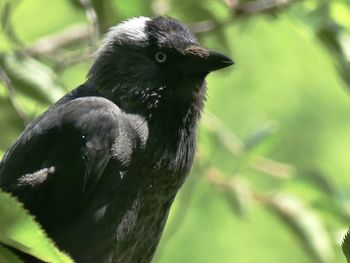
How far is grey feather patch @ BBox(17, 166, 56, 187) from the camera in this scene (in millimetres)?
3031

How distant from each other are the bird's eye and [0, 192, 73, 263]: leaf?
1.27 meters

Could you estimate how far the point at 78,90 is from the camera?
11.0ft

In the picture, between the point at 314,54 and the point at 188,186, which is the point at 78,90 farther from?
the point at 314,54

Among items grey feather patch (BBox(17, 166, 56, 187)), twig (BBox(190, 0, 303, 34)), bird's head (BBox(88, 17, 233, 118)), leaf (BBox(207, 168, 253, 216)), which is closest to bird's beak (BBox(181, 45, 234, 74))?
bird's head (BBox(88, 17, 233, 118))

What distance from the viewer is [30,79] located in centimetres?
328

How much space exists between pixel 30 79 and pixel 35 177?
38 cm

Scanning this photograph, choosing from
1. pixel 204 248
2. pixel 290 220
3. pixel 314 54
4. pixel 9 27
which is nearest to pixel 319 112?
pixel 314 54

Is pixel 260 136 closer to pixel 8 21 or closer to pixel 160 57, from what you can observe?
pixel 160 57

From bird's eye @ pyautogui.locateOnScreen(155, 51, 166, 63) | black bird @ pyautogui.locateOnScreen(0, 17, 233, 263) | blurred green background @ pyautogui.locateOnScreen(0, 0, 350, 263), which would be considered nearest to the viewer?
black bird @ pyautogui.locateOnScreen(0, 17, 233, 263)

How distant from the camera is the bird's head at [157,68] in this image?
10.5 ft

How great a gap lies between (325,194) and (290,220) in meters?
0.22

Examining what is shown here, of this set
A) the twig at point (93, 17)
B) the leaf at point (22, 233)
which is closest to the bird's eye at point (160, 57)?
the twig at point (93, 17)

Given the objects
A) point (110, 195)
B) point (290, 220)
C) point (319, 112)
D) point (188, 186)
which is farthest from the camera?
point (319, 112)

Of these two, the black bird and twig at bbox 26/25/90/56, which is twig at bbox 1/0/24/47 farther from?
twig at bbox 26/25/90/56
